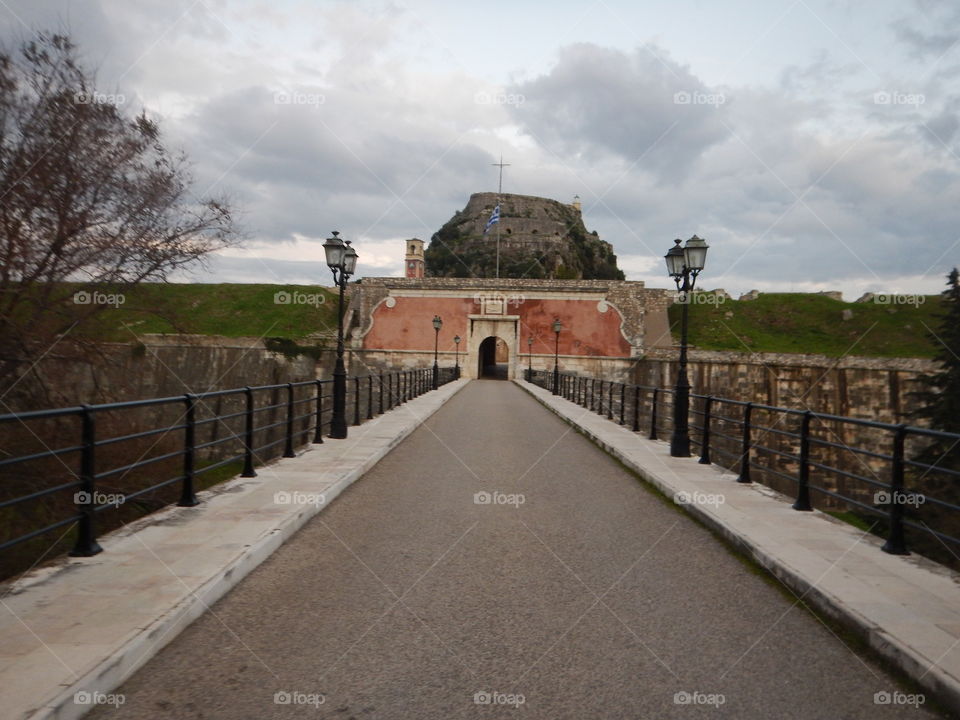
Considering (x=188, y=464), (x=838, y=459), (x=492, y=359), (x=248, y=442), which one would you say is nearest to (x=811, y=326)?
(x=838, y=459)

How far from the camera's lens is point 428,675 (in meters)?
3.22

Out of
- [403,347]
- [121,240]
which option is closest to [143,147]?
[121,240]

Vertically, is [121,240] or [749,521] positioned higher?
[121,240]

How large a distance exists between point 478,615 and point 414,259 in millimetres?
54936

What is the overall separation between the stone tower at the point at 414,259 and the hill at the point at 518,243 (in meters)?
22.0

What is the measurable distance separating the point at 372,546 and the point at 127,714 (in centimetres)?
280

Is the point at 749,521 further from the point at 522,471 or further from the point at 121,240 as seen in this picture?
the point at 121,240

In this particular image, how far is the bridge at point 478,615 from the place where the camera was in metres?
3.01

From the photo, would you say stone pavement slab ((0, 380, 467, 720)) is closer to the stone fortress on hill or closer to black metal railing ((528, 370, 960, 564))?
black metal railing ((528, 370, 960, 564))

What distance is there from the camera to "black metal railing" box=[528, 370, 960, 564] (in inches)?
211

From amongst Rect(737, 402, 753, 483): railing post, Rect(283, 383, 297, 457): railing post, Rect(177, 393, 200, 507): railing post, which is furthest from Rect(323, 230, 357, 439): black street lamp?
Rect(737, 402, 753, 483): railing post

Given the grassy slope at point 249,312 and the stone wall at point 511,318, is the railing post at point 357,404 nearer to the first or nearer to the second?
the grassy slope at point 249,312

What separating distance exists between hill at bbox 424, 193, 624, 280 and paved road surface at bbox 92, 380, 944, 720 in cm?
7480

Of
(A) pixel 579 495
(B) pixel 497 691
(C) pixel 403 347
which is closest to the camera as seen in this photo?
(B) pixel 497 691
